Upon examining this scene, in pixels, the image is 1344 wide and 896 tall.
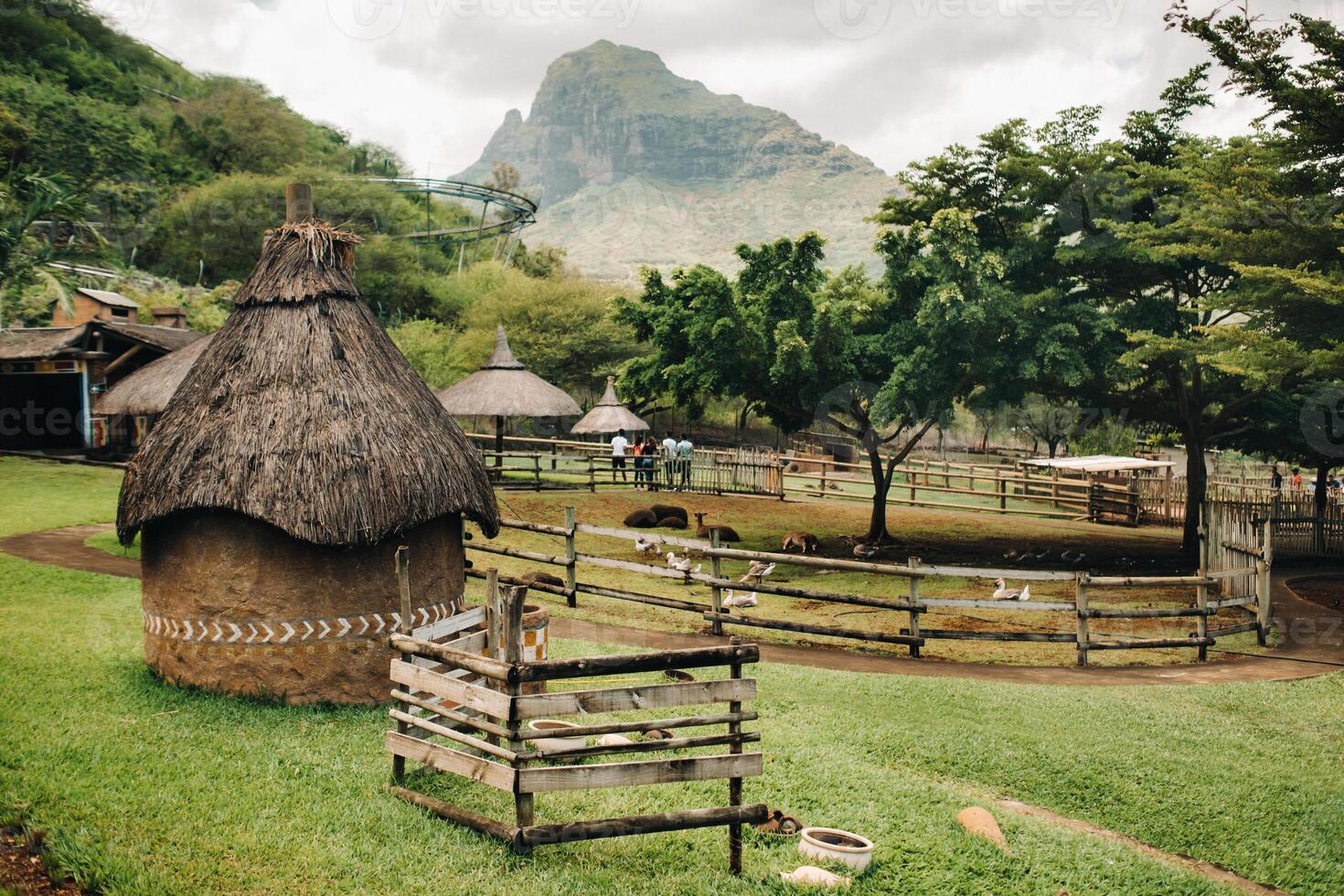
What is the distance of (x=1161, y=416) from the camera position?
2320 cm

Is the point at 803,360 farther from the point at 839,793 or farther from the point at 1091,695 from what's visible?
the point at 839,793

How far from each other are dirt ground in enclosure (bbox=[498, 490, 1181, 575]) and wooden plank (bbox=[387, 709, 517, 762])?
1536 cm

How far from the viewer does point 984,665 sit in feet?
40.5

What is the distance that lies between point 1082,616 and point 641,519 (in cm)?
1210

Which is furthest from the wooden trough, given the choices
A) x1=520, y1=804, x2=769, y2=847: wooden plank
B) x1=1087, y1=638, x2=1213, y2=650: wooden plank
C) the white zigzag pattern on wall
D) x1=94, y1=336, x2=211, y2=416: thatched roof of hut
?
x1=94, y1=336, x2=211, y2=416: thatched roof of hut

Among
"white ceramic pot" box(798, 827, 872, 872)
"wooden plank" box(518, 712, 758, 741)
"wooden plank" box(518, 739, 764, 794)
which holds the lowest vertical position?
"white ceramic pot" box(798, 827, 872, 872)

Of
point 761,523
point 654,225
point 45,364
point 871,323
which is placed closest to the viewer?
point 871,323

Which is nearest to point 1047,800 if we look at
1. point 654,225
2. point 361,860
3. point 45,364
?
point 361,860

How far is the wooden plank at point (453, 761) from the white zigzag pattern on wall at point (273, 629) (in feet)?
6.42

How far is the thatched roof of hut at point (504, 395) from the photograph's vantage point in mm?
27516

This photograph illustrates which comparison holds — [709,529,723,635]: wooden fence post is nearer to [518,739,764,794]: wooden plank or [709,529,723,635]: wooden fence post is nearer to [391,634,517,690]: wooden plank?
[391,634,517,690]: wooden plank

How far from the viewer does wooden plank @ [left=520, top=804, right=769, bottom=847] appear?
536cm

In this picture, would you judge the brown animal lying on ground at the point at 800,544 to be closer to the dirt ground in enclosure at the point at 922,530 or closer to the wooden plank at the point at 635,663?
the dirt ground in enclosure at the point at 922,530

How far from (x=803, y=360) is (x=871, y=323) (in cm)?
301
